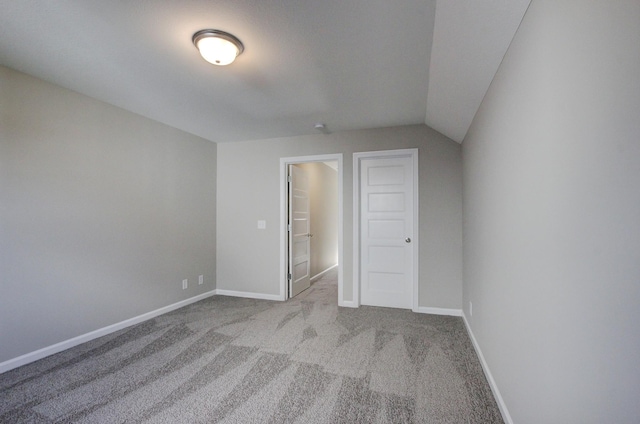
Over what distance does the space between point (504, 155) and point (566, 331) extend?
110 cm

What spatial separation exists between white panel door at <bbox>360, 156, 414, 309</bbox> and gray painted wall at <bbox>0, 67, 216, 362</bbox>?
2.52 meters

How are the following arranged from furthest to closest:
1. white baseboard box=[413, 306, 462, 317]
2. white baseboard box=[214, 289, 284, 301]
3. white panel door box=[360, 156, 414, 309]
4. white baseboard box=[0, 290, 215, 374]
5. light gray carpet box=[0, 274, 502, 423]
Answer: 1. white baseboard box=[214, 289, 284, 301]
2. white panel door box=[360, 156, 414, 309]
3. white baseboard box=[413, 306, 462, 317]
4. white baseboard box=[0, 290, 215, 374]
5. light gray carpet box=[0, 274, 502, 423]

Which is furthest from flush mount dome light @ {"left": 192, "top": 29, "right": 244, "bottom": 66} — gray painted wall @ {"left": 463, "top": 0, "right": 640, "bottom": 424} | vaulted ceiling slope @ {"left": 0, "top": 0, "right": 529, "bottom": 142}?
gray painted wall @ {"left": 463, "top": 0, "right": 640, "bottom": 424}

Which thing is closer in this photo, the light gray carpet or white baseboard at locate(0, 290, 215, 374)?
the light gray carpet

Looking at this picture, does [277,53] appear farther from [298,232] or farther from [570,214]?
[298,232]

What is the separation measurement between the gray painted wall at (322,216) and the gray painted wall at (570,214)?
3726 millimetres

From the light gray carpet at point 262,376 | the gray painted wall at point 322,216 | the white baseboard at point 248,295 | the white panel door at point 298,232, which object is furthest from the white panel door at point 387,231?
the gray painted wall at point 322,216

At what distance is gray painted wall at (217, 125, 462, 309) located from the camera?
140 inches

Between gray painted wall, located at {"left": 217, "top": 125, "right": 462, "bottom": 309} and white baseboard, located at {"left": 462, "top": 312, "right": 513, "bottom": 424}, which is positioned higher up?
gray painted wall, located at {"left": 217, "top": 125, "right": 462, "bottom": 309}

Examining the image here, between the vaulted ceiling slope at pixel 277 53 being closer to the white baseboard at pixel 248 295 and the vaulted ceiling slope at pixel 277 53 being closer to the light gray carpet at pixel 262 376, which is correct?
the light gray carpet at pixel 262 376

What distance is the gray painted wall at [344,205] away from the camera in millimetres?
3566

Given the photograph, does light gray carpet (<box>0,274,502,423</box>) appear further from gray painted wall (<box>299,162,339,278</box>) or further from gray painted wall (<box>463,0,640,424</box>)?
gray painted wall (<box>299,162,339,278</box>)

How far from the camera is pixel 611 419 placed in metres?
0.76

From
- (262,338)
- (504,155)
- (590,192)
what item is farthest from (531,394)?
(262,338)
